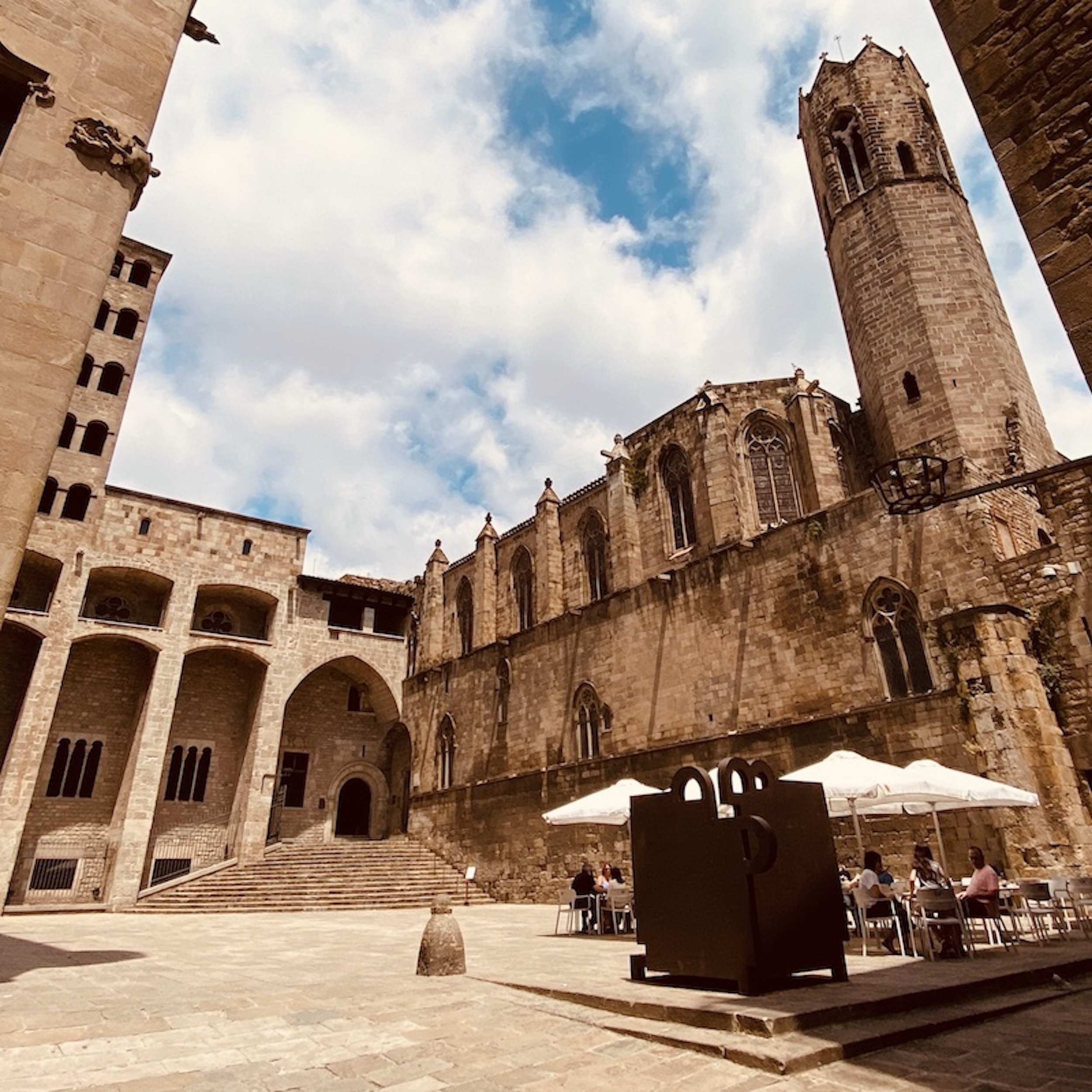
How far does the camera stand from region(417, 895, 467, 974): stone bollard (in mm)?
6992

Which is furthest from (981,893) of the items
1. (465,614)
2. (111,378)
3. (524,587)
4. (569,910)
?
(111,378)

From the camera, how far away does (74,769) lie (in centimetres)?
2302

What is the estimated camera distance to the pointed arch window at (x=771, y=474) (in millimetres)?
19906

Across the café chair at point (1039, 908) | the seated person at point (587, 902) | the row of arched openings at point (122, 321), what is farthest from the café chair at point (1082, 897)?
the row of arched openings at point (122, 321)

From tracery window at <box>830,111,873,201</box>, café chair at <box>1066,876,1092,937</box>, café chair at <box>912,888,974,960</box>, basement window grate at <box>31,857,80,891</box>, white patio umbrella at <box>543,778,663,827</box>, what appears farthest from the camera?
basement window grate at <box>31,857,80,891</box>

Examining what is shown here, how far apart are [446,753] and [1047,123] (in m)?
25.0

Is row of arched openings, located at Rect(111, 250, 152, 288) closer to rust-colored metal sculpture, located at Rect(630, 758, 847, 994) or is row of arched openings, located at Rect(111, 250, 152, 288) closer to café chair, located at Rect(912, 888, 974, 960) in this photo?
rust-colored metal sculpture, located at Rect(630, 758, 847, 994)

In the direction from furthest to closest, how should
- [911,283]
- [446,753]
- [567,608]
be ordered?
[446,753], [567,608], [911,283]

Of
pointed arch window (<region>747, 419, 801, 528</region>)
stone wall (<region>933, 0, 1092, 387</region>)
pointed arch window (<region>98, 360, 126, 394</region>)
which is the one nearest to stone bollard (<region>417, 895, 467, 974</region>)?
stone wall (<region>933, 0, 1092, 387</region>)

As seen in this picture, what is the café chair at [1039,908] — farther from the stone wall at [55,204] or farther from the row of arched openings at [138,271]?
the row of arched openings at [138,271]

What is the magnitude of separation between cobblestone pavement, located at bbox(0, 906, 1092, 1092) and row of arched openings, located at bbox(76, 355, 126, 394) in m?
23.0

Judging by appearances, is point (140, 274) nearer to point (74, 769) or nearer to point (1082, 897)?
point (74, 769)

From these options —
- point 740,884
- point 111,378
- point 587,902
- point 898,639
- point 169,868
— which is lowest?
point 587,902

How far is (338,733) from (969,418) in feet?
82.5
